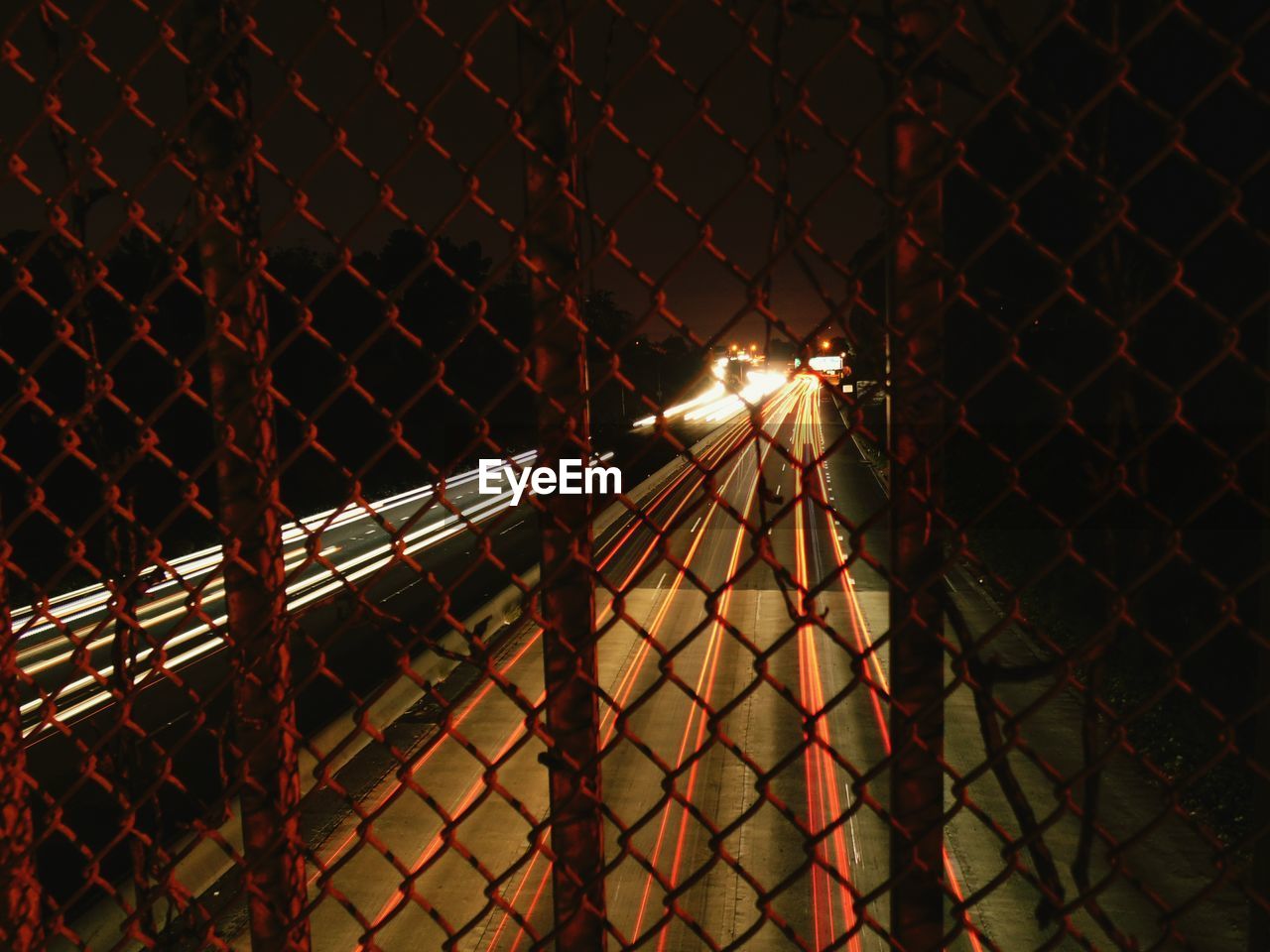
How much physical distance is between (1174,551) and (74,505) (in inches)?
1191

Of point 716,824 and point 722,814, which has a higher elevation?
point 722,814

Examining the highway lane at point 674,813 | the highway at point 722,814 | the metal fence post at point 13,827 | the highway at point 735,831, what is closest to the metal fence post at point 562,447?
the metal fence post at point 13,827

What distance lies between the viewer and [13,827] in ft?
7.53

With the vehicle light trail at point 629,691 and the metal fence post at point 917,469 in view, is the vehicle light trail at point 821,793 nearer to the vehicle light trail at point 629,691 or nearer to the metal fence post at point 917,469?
the vehicle light trail at point 629,691

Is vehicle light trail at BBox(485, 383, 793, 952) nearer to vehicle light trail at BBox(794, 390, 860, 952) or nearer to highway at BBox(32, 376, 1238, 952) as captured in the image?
highway at BBox(32, 376, 1238, 952)

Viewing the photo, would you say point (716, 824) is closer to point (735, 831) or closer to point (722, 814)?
point (722, 814)

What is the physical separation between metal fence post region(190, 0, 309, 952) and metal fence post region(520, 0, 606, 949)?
622mm

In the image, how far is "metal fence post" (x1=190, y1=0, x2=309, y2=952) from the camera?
6.41ft

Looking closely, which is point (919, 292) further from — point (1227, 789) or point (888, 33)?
point (1227, 789)

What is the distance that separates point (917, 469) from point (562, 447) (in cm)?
67

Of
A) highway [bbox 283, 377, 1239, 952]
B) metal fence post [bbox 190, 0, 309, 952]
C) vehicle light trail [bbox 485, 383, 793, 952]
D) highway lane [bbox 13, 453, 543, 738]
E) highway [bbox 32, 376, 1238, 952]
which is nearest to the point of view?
metal fence post [bbox 190, 0, 309, 952]

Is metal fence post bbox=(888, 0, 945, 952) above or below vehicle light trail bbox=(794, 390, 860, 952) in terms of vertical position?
below

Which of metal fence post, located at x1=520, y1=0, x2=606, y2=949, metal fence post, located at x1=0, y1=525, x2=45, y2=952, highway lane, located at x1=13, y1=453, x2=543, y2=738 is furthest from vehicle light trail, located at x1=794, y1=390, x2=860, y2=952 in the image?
metal fence post, located at x1=0, y1=525, x2=45, y2=952

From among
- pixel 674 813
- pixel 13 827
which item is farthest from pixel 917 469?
pixel 674 813
